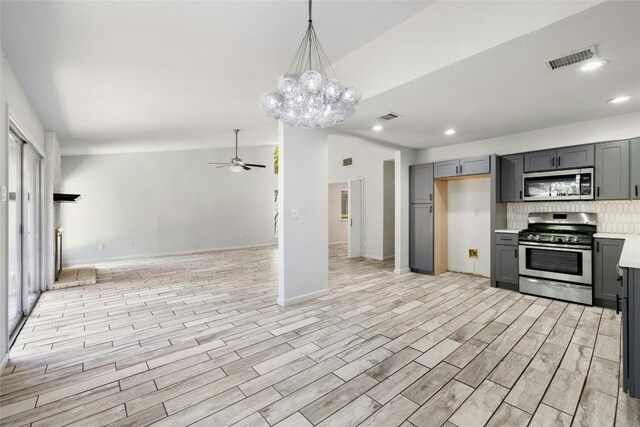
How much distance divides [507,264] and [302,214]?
3.31 metres

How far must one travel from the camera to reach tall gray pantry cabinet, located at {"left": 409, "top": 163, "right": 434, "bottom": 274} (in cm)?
550

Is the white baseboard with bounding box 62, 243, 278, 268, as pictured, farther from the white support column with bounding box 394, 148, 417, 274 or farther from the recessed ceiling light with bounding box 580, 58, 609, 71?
the recessed ceiling light with bounding box 580, 58, 609, 71

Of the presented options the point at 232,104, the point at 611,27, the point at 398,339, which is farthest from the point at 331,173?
the point at 611,27

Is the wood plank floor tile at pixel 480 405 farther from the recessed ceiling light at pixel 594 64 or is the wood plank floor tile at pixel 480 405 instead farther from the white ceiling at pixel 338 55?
the recessed ceiling light at pixel 594 64

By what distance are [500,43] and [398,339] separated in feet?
8.66

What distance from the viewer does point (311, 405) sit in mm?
1900

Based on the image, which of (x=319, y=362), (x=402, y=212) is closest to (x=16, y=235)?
(x=319, y=362)

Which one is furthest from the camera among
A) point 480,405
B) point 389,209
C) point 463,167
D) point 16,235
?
point 389,209

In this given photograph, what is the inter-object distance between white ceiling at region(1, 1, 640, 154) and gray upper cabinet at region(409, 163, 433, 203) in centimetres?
136

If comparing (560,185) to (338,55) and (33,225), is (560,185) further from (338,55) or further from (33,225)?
(33,225)

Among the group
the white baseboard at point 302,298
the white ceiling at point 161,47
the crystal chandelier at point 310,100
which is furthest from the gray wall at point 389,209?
the crystal chandelier at point 310,100

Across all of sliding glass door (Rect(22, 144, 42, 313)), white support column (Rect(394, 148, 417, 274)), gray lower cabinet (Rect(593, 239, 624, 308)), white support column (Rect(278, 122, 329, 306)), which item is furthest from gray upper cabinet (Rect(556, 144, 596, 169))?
sliding glass door (Rect(22, 144, 42, 313))

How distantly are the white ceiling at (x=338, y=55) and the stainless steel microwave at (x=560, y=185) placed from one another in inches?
29.4

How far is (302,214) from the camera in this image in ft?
13.1
